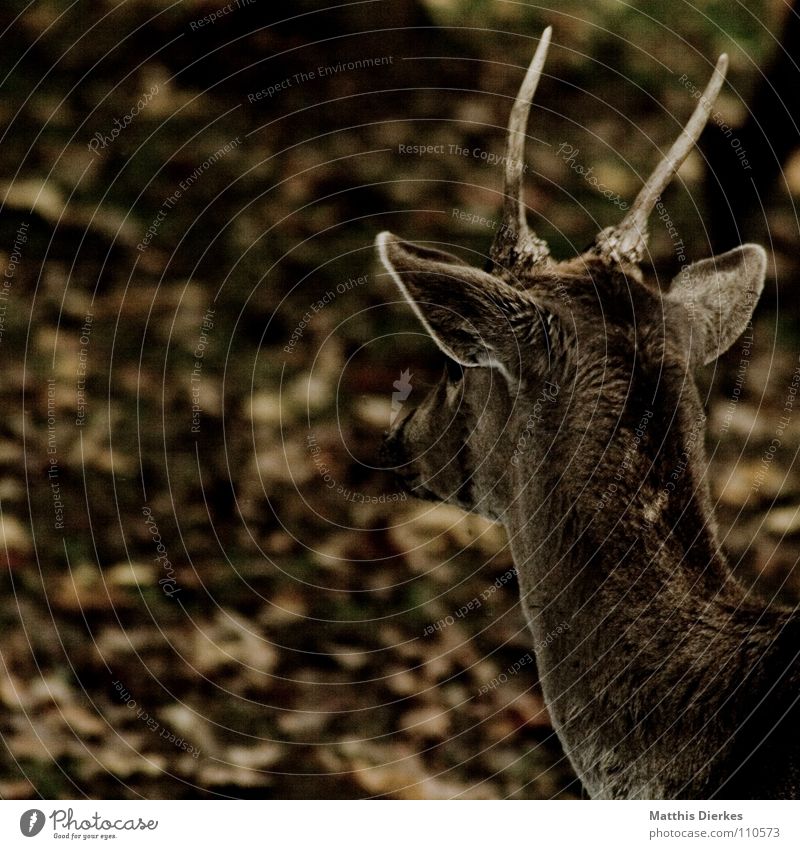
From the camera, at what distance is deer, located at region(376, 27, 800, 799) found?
5.46ft

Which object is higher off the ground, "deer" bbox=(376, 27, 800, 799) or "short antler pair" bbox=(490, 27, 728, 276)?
"short antler pair" bbox=(490, 27, 728, 276)

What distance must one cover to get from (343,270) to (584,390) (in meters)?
0.80

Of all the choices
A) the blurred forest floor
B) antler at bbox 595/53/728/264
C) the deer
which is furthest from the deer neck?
the blurred forest floor

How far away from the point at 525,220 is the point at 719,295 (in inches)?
17.1

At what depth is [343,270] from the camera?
227 centimetres

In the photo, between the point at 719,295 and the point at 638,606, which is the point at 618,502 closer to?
the point at 638,606

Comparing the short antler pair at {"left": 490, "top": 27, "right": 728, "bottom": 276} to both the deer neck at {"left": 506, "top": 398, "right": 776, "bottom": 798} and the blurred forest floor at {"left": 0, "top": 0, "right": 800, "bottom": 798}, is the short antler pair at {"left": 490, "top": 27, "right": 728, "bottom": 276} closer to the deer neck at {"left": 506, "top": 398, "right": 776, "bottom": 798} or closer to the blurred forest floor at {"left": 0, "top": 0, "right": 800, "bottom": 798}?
the blurred forest floor at {"left": 0, "top": 0, "right": 800, "bottom": 798}

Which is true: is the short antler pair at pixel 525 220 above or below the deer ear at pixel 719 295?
above

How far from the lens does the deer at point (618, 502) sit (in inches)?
65.5

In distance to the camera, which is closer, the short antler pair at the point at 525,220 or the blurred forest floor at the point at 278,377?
the short antler pair at the point at 525,220

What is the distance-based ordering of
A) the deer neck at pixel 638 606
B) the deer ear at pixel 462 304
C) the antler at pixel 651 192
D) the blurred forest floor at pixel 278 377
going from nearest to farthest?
the deer ear at pixel 462 304, the deer neck at pixel 638 606, the antler at pixel 651 192, the blurred forest floor at pixel 278 377

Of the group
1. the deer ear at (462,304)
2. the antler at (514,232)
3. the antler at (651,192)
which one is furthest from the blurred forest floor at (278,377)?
the deer ear at (462,304)

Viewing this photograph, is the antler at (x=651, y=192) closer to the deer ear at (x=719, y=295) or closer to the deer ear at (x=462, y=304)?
the deer ear at (x=719, y=295)

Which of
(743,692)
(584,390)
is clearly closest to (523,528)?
(584,390)
